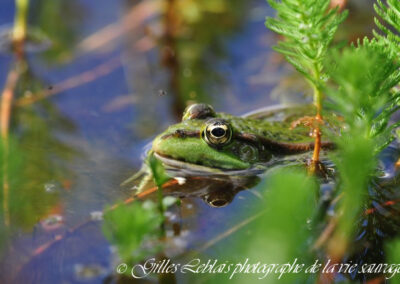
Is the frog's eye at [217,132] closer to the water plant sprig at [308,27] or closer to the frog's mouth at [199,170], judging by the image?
the frog's mouth at [199,170]

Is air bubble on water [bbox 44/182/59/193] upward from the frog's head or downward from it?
downward

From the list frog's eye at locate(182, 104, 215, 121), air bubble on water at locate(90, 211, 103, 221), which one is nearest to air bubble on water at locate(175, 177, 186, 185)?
frog's eye at locate(182, 104, 215, 121)

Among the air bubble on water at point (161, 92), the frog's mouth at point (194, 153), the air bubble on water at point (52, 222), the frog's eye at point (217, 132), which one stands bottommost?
the air bubble on water at point (52, 222)

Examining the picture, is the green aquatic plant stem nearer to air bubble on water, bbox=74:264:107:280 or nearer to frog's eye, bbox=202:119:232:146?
frog's eye, bbox=202:119:232:146

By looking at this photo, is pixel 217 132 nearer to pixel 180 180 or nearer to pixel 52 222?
pixel 180 180

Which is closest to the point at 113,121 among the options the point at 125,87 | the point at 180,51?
Result: the point at 125,87

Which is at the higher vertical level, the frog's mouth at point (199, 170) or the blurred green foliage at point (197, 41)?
the blurred green foliage at point (197, 41)

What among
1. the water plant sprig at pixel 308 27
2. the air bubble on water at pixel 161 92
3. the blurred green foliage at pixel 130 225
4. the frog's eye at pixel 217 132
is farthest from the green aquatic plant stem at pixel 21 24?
the blurred green foliage at pixel 130 225
